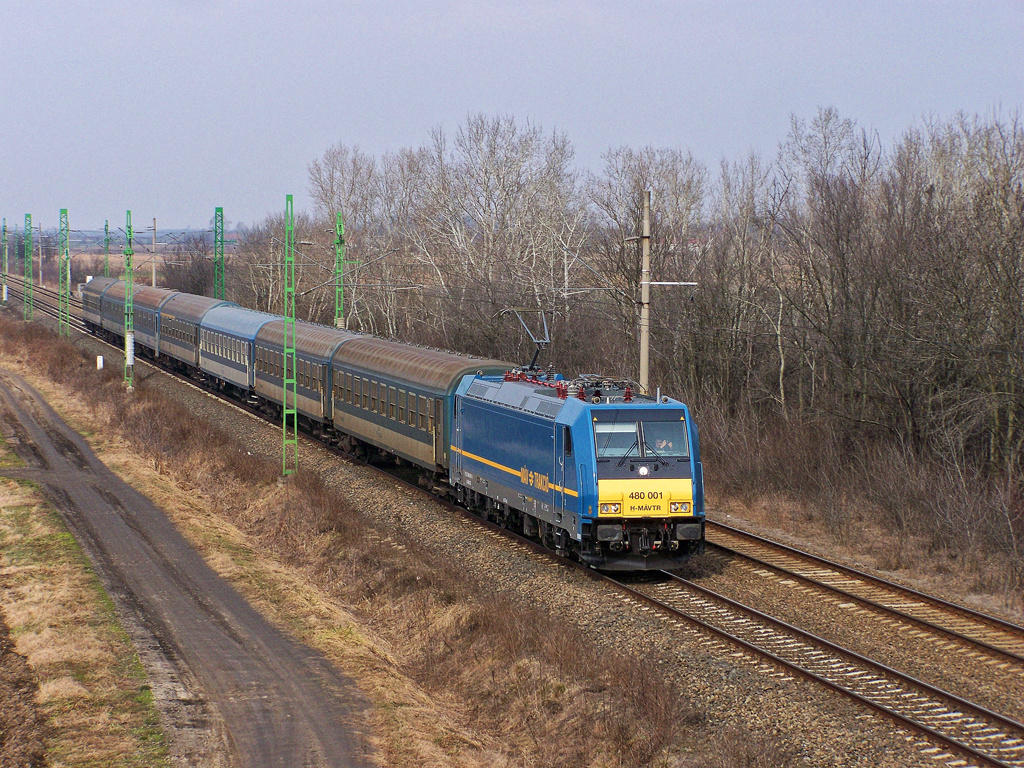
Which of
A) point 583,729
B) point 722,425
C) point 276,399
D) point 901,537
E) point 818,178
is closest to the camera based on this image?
point 583,729

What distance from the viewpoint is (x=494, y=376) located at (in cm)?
2314

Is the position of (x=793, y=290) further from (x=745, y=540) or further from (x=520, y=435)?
(x=520, y=435)

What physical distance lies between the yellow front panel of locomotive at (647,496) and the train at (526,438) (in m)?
0.02

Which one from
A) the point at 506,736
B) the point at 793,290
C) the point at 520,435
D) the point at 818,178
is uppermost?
the point at 818,178

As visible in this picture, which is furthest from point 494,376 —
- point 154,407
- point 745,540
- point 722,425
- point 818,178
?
point 154,407

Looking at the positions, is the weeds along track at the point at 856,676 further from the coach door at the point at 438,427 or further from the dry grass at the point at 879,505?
the coach door at the point at 438,427

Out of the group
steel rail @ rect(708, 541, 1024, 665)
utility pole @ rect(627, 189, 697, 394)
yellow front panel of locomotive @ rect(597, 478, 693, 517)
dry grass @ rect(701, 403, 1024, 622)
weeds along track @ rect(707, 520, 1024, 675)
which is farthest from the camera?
utility pole @ rect(627, 189, 697, 394)

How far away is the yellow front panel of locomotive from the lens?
16.8 m

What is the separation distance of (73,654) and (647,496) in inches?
337

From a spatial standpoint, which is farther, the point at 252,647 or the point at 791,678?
the point at 252,647

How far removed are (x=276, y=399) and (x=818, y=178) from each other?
59.7ft

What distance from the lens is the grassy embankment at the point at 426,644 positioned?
11.2 metres

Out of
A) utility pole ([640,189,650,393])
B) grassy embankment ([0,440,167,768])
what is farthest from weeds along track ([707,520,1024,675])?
grassy embankment ([0,440,167,768])

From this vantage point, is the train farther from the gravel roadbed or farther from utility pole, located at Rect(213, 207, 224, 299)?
utility pole, located at Rect(213, 207, 224, 299)
